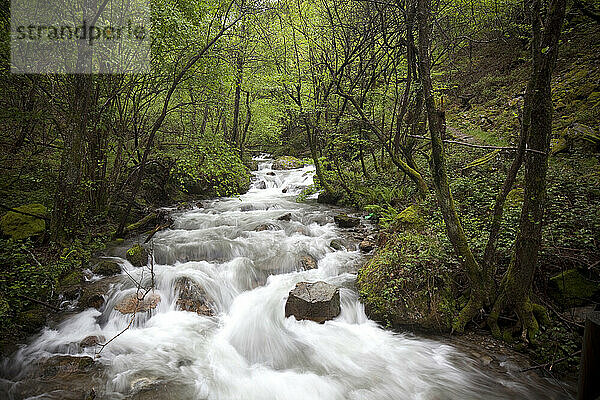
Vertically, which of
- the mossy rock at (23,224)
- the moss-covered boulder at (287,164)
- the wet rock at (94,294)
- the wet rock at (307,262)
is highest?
the moss-covered boulder at (287,164)

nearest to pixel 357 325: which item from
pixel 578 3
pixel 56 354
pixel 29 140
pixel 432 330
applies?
pixel 432 330

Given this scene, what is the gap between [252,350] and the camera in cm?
528

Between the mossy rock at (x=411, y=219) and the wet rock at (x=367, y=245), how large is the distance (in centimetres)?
128

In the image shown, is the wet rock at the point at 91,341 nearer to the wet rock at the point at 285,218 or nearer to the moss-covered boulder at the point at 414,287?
the moss-covered boulder at the point at 414,287

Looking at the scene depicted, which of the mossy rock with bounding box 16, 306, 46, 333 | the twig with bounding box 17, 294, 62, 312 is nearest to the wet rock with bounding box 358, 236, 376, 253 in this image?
the twig with bounding box 17, 294, 62, 312

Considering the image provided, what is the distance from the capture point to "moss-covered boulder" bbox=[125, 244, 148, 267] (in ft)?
23.7

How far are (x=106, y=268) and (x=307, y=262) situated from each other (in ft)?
15.0

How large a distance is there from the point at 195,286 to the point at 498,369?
550 centimetres

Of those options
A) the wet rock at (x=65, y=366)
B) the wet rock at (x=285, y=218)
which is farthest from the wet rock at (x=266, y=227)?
the wet rock at (x=65, y=366)

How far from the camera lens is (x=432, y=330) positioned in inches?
195

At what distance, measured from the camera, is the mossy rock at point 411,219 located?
6609 millimetres

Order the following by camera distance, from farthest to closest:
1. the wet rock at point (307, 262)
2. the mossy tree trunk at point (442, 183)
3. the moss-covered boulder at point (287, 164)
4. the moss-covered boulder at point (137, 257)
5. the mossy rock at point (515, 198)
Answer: the moss-covered boulder at point (287, 164), the wet rock at point (307, 262), the moss-covered boulder at point (137, 257), the mossy rock at point (515, 198), the mossy tree trunk at point (442, 183)

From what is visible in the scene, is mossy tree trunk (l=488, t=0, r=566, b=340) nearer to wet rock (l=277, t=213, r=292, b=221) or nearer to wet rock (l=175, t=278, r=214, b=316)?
wet rock (l=175, t=278, r=214, b=316)

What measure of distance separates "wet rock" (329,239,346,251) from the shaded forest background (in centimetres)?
132
